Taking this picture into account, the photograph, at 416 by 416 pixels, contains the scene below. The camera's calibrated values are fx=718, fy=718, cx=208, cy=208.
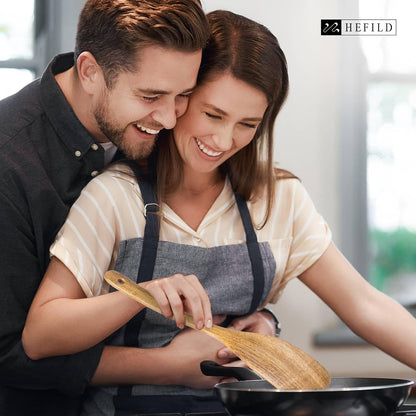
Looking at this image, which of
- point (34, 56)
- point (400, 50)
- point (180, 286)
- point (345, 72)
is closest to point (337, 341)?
point (345, 72)

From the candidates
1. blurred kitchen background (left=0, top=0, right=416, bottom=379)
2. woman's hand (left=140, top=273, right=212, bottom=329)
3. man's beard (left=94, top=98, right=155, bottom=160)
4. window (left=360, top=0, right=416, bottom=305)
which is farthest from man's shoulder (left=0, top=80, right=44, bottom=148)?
window (left=360, top=0, right=416, bottom=305)

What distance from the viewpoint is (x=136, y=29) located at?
1350 millimetres

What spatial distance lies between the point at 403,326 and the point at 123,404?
607 mm

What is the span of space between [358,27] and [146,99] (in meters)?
1.01

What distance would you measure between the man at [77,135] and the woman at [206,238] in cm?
5

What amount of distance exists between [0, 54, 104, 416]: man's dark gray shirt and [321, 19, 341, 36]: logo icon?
91cm

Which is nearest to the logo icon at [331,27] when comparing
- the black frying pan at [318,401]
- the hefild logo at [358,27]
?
the hefild logo at [358,27]

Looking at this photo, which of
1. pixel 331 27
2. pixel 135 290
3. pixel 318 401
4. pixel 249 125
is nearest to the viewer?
pixel 318 401

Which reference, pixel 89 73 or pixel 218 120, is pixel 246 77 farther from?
pixel 89 73

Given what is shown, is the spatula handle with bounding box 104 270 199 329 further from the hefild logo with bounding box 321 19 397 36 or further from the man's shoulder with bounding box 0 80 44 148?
the hefild logo with bounding box 321 19 397 36

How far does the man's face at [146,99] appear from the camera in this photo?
134cm

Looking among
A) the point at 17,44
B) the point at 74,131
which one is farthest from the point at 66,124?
the point at 17,44

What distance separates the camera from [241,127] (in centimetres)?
142

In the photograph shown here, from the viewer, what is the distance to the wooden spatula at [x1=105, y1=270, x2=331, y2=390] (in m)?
1.08
